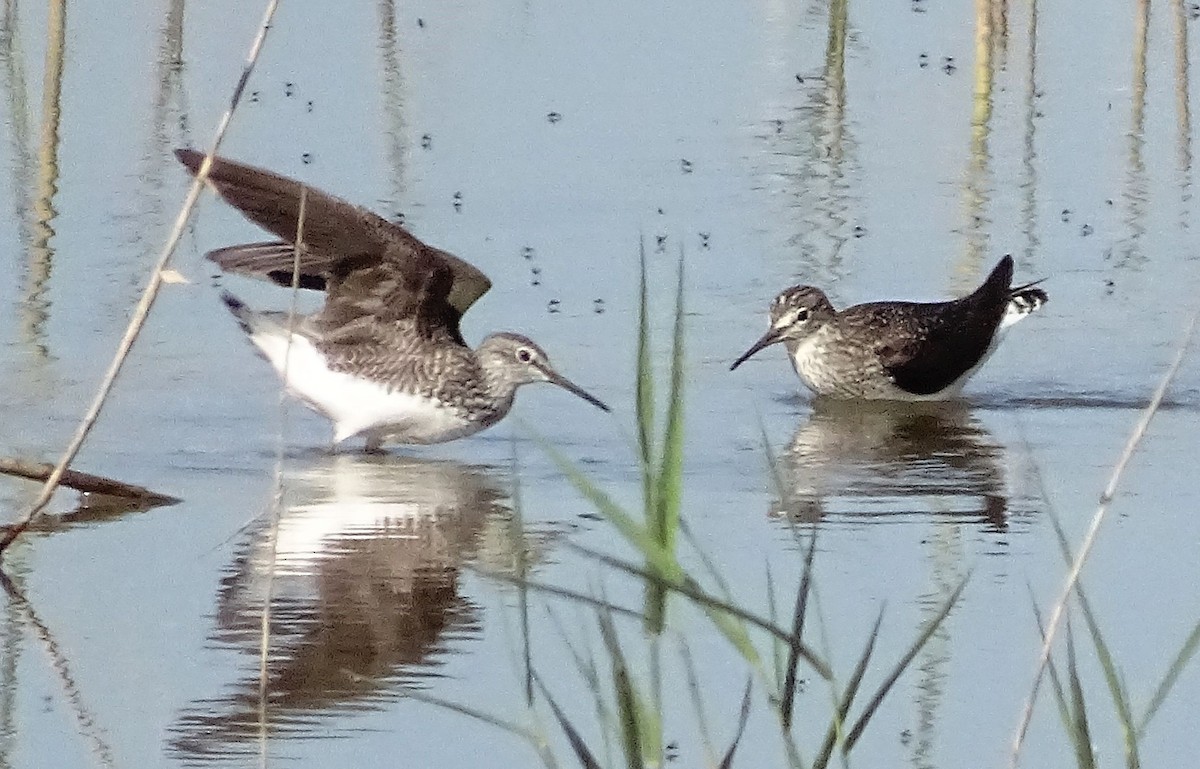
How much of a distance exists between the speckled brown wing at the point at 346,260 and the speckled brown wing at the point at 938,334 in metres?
1.51

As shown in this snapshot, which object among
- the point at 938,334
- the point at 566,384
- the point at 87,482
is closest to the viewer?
the point at 87,482

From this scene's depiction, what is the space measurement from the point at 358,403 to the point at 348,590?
1.88 metres

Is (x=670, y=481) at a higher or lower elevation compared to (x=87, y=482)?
higher

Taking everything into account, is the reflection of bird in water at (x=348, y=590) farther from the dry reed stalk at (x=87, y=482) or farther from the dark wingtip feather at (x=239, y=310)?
the dark wingtip feather at (x=239, y=310)

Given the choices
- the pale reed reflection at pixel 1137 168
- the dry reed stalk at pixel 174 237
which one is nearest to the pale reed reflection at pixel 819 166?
the pale reed reflection at pixel 1137 168

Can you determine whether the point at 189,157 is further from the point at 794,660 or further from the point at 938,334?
the point at 794,660

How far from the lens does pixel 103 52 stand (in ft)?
41.2

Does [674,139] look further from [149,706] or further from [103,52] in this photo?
[149,706]

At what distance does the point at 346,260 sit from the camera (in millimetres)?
7727

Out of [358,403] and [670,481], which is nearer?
[670,481]

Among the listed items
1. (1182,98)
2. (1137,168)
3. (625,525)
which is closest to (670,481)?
(625,525)

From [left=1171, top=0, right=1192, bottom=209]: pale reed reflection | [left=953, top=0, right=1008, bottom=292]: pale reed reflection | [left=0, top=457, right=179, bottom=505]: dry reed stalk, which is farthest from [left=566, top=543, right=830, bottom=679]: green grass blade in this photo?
[left=1171, top=0, right=1192, bottom=209]: pale reed reflection

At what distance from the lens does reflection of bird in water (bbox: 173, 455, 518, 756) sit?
5.00 meters

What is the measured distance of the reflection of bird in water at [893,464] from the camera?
679 centimetres
